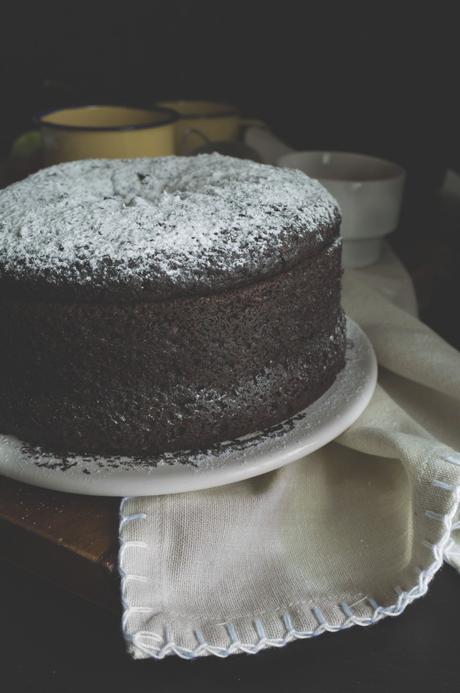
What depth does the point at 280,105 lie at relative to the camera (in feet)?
6.66

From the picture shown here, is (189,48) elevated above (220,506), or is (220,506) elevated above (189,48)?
(189,48)

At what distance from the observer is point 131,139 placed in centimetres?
129

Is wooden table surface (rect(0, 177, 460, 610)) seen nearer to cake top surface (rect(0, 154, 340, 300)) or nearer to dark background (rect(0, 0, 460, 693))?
dark background (rect(0, 0, 460, 693))

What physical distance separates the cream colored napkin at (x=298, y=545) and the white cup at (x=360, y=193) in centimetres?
50

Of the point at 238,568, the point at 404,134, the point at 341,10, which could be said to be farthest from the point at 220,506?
the point at 341,10

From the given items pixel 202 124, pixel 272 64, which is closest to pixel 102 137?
pixel 202 124

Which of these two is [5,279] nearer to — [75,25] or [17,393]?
[17,393]

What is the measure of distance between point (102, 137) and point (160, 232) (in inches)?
23.2

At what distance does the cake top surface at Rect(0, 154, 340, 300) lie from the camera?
74cm

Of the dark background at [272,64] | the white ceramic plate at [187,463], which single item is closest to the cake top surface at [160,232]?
the white ceramic plate at [187,463]

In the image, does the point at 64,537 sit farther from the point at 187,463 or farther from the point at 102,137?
the point at 102,137

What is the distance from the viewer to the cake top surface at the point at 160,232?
741mm

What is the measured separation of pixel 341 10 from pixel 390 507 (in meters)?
1.36

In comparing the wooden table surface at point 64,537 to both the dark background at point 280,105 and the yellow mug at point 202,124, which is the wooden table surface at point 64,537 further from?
the yellow mug at point 202,124
